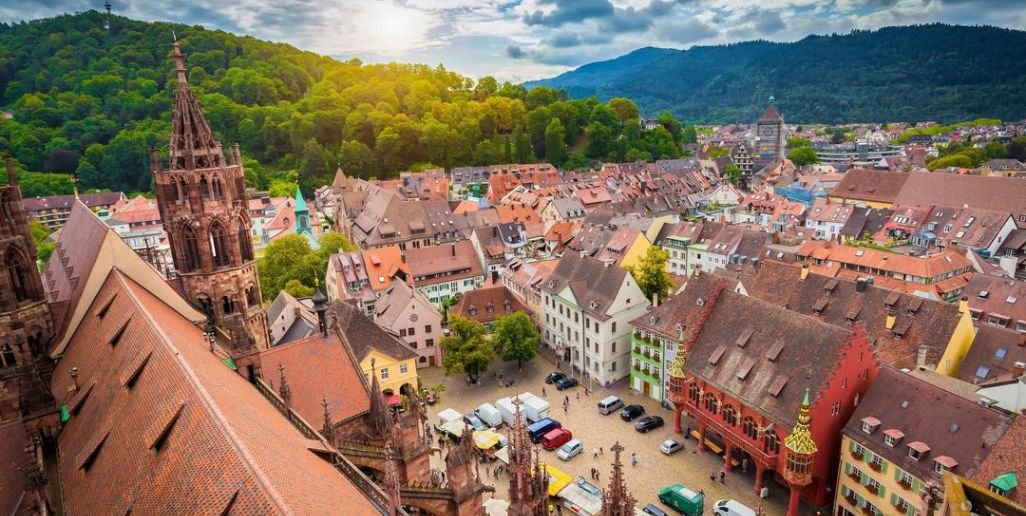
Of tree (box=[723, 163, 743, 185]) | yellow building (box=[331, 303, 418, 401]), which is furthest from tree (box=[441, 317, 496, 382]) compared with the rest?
tree (box=[723, 163, 743, 185])

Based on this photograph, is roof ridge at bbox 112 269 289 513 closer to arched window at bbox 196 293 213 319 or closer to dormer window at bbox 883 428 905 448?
arched window at bbox 196 293 213 319

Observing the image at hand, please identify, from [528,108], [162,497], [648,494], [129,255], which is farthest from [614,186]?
[162,497]

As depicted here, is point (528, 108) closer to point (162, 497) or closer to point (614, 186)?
point (614, 186)

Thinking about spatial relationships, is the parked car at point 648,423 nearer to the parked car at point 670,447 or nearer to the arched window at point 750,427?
the parked car at point 670,447

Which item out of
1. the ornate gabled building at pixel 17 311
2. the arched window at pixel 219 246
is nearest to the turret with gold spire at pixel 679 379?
the arched window at pixel 219 246

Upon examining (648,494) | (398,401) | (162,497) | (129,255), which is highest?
(129,255)

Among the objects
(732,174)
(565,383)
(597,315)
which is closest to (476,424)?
(565,383)

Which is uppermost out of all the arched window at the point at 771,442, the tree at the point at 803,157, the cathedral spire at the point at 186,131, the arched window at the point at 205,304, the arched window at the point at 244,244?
the cathedral spire at the point at 186,131
